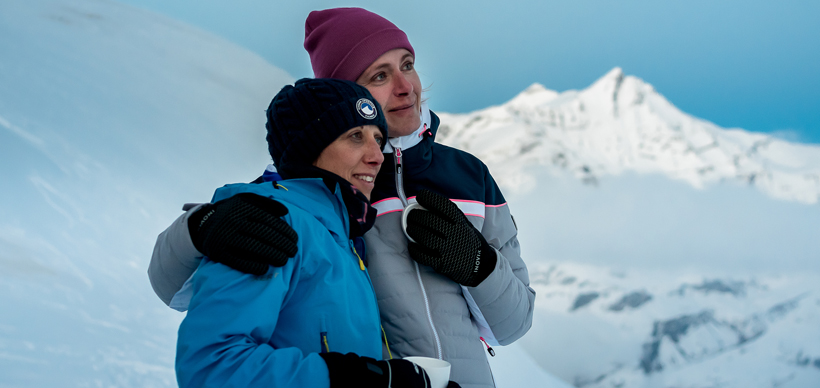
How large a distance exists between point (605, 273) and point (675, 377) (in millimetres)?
30480

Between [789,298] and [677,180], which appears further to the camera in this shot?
[677,180]

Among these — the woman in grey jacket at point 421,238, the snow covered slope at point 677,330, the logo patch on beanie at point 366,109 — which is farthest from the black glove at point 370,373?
the snow covered slope at point 677,330

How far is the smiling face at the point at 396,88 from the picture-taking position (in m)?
1.57

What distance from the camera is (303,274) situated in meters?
1.02

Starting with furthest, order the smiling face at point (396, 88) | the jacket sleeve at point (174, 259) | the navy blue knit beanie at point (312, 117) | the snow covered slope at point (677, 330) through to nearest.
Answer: the snow covered slope at point (677, 330) < the smiling face at point (396, 88) < the navy blue knit beanie at point (312, 117) < the jacket sleeve at point (174, 259)

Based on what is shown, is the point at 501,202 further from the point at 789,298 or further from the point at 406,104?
the point at 789,298

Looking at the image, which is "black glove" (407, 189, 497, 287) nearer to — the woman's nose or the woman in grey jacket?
the woman in grey jacket

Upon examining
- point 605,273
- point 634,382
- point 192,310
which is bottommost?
point 634,382

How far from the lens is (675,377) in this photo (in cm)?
7775

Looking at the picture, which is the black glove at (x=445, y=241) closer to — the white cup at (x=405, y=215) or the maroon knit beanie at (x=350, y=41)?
the white cup at (x=405, y=215)

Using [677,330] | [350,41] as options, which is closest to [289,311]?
[350,41]

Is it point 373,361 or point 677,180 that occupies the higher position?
point 677,180

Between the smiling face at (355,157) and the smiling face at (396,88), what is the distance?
21 centimetres

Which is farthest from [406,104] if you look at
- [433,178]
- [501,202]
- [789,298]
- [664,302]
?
[789,298]
